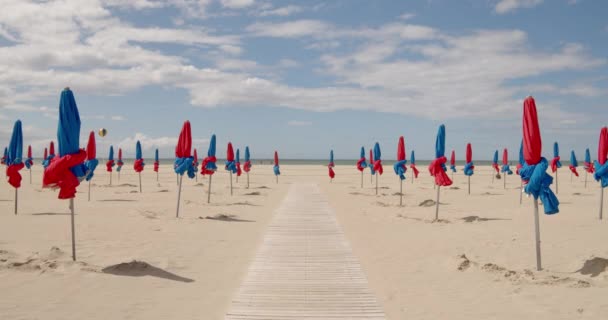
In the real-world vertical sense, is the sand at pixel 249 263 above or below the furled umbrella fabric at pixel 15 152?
below

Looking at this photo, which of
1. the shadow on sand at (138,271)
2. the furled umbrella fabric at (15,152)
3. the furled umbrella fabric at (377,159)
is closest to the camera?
the shadow on sand at (138,271)

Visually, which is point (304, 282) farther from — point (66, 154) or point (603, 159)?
point (603, 159)

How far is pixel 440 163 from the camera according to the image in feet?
49.5

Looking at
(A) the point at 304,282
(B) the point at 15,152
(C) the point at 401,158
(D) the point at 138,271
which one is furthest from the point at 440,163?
(B) the point at 15,152

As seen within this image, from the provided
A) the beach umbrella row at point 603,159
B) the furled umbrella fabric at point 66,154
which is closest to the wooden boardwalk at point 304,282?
the furled umbrella fabric at point 66,154

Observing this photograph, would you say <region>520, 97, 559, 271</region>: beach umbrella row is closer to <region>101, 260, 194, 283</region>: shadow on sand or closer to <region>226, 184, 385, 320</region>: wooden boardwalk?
<region>226, 184, 385, 320</region>: wooden boardwalk

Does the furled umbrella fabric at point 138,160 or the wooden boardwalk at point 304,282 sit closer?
the wooden boardwalk at point 304,282

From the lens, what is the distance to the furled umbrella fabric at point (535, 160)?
8297mm

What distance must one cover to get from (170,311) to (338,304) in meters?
2.49

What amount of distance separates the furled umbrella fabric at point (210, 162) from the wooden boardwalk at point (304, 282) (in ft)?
26.1

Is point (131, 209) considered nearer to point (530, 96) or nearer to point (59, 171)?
point (59, 171)

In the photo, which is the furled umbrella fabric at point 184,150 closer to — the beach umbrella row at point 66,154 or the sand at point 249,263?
the sand at point 249,263

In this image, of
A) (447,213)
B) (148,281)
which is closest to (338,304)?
(148,281)

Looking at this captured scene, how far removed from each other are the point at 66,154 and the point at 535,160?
8867 millimetres
